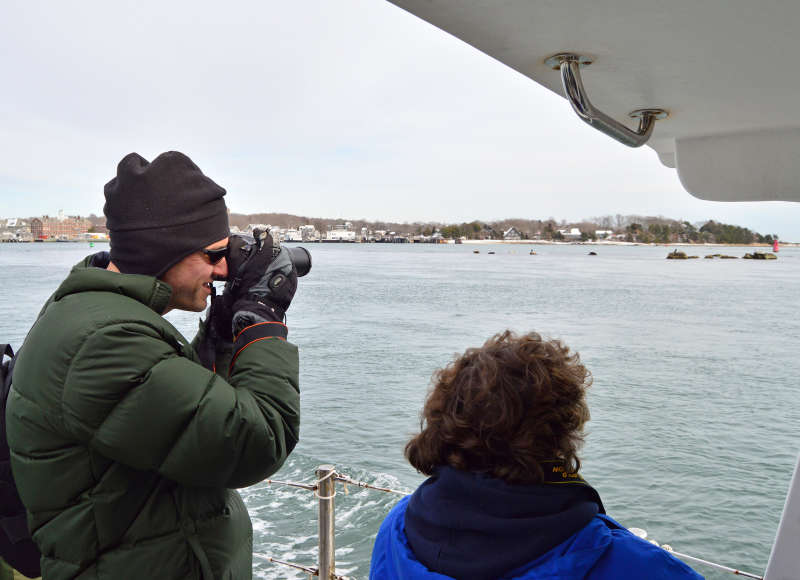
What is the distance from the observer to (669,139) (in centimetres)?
204

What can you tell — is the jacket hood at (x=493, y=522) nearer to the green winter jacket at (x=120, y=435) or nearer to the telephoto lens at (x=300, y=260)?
the green winter jacket at (x=120, y=435)

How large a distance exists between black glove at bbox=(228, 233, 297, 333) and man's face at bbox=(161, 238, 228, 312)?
0.03 metres

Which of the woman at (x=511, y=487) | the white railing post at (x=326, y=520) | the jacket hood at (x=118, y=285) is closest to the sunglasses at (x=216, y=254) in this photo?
the jacket hood at (x=118, y=285)

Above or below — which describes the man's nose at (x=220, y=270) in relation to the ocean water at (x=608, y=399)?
above

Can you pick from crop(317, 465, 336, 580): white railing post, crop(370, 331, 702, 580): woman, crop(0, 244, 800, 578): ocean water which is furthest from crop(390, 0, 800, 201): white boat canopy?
crop(317, 465, 336, 580): white railing post

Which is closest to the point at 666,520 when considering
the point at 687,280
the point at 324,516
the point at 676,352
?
the point at 324,516

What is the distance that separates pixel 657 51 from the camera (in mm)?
1144

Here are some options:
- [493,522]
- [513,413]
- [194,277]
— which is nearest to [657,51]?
[513,413]

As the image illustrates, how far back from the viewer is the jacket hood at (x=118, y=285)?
111 centimetres

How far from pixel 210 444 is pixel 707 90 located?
129 centimetres

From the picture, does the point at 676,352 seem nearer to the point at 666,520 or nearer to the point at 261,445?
the point at 666,520

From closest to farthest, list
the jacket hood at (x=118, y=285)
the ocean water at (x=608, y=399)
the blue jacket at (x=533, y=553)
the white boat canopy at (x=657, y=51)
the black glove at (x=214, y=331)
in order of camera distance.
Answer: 1. the blue jacket at (x=533, y=553)
2. the white boat canopy at (x=657, y=51)
3. the jacket hood at (x=118, y=285)
4. the black glove at (x=214, y=331)
5. the ocean water at (x=608, y=399)

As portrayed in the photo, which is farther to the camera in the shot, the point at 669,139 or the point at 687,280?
the point at 687,280

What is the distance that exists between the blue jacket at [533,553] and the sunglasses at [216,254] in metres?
0.64
